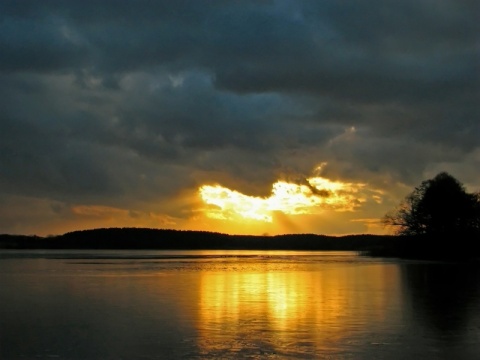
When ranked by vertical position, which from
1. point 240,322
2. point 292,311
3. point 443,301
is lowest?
point 240,322

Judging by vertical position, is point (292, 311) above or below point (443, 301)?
below

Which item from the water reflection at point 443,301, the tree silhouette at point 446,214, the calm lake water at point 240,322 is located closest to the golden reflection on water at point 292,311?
the calm lake water at point 240,322

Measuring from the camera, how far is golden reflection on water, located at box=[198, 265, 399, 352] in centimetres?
1884

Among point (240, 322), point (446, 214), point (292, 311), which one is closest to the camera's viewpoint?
point (240, 322)

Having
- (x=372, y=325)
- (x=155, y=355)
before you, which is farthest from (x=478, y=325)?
(x=155, y=355)

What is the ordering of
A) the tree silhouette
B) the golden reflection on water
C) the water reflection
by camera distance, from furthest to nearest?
the tree silhouette, the water reflection, the golden reflection on water

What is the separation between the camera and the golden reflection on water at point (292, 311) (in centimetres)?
1884

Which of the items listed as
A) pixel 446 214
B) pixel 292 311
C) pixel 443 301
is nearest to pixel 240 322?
pixel 292 311

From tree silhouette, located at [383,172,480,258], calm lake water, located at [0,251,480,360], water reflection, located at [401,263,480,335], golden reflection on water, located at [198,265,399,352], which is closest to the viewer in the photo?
calm lake water, located at [0,251,480,360]

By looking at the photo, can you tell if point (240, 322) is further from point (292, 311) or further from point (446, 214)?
point (446, 214)

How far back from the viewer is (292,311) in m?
24.7

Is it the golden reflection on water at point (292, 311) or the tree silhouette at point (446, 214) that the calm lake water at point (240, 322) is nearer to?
the golden reflection on water at point (292, 311)

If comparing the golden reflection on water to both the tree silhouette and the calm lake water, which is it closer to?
the calm lake water

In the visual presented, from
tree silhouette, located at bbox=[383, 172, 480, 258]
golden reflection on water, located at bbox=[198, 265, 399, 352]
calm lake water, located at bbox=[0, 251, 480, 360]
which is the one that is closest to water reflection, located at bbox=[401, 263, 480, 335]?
calm lake water, located at bbox=[0, 251, 480, 360]
